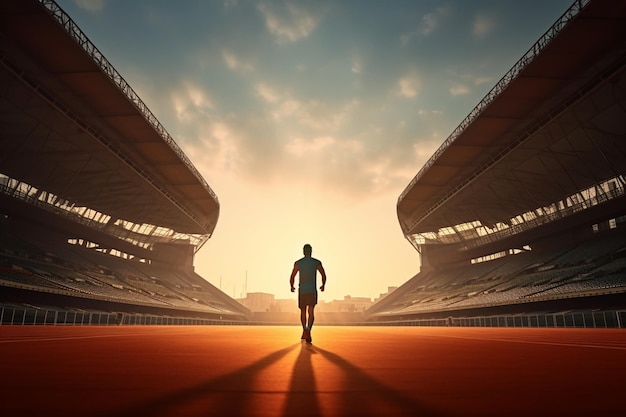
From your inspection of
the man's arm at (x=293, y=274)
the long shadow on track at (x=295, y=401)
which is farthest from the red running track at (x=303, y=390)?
the man's arm at (x=293, y=274)

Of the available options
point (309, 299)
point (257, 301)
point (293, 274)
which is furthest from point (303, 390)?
point (257, 301)

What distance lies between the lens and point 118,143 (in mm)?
27562

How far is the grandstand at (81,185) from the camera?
1903 centimetres

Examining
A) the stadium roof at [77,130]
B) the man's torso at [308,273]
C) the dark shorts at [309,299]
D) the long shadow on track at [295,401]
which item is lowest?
the long shadow on track at [295,401]

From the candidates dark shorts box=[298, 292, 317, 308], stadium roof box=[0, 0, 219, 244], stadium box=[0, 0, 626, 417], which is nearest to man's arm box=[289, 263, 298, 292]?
dark shorts box=[298, 292, 317, 308]

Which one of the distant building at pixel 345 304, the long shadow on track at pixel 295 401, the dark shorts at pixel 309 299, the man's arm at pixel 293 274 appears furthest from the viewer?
the distant building at pixel 345 304

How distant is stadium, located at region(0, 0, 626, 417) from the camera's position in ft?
5.72

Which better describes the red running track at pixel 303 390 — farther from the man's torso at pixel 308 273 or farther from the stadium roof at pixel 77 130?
the stadium roof at pixel 77 130

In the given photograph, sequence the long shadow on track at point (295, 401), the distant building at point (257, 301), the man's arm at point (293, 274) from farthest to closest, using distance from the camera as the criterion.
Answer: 1. the distant building at point (257, 301)
2. the man's arm at point (293, 274)
3. the long shadow on track at point (295, 401)

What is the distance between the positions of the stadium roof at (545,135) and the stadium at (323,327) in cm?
14

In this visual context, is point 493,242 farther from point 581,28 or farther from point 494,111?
point 581,28

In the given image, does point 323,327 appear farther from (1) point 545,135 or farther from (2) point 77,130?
(2) point 77,130

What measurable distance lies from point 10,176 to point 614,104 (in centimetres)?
4100

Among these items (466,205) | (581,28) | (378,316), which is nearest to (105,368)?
(581,28)
